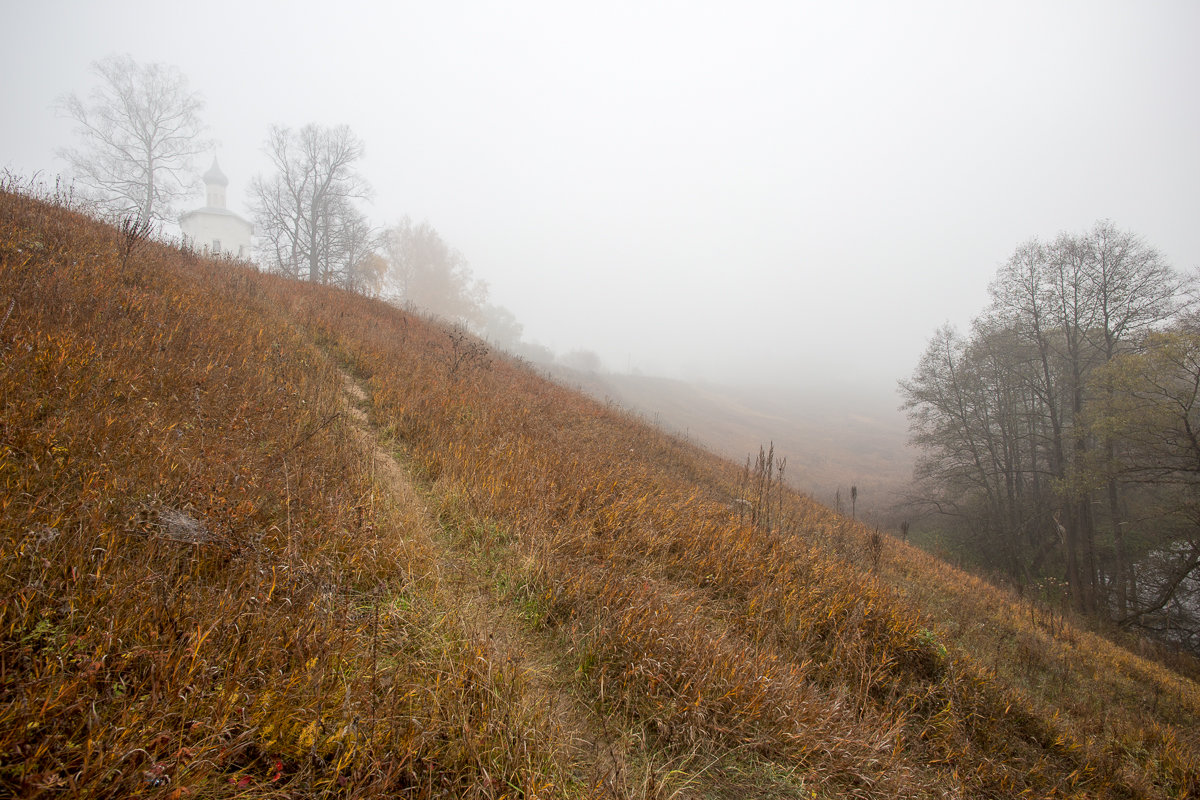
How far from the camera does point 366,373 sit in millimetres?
6773

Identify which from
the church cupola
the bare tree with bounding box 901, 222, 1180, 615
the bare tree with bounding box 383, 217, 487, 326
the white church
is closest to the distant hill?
the bare tree with bounding box 901, 222, 1180, 615

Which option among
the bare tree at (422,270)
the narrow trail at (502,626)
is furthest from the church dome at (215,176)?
the narrow trail at (502,626)

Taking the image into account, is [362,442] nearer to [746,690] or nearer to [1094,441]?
[746,690]

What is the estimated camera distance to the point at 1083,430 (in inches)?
609

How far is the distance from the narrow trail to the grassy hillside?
3 centimetres

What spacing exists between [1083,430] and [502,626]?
72.0 ft

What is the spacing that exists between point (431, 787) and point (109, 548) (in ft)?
6.02

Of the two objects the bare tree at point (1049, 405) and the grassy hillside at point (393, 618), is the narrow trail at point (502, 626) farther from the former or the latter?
the bare tree at point (1049, 405)

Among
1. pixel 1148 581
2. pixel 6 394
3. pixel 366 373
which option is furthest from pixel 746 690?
pixel 1148 581

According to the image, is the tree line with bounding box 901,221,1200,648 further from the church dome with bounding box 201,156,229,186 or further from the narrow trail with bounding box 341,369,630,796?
the church dome with bounding box 201,156,229,186

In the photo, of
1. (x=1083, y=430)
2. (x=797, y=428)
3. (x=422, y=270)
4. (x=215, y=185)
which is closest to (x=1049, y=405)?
(x=1083, y=430)

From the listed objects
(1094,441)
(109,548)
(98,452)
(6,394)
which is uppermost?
(1094,441)

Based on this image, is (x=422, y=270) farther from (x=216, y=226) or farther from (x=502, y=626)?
(x=502, y=626)

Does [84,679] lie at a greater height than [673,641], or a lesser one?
greater
